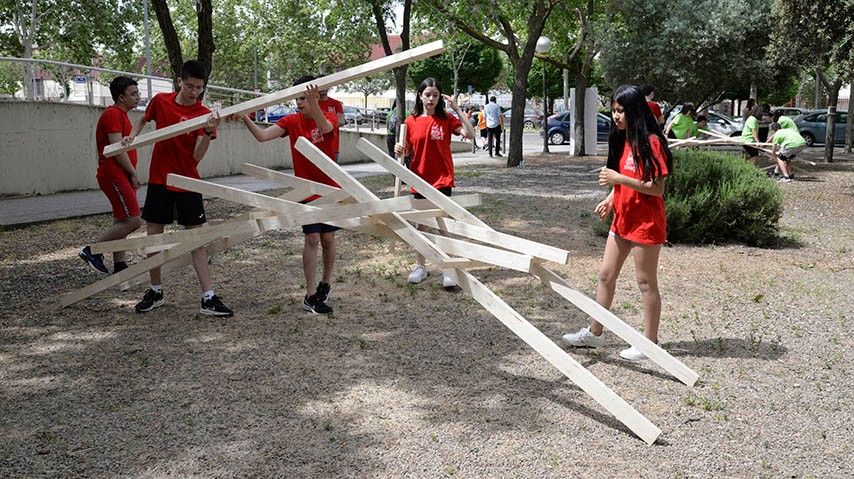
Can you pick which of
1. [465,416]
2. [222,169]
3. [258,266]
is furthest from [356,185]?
[222,169]

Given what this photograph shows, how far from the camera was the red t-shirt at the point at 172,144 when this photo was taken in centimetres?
529

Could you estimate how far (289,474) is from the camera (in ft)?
10.8

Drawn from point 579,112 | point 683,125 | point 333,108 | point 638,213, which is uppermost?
point 579,112

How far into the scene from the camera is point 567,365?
12.6ft

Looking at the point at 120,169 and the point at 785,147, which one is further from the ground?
the point at 120,169

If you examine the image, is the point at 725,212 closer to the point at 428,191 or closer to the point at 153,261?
the point at 428,191

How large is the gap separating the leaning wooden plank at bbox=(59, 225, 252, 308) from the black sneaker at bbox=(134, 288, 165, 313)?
1.11ft

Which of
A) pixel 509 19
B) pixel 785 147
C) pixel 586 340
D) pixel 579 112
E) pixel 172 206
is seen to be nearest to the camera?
pixel 586 340

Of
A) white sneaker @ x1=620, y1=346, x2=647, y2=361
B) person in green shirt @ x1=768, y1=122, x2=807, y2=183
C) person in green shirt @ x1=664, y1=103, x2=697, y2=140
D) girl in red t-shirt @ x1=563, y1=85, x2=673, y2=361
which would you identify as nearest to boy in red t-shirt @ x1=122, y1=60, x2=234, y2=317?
girl in red t-shirt @ x1=563, y1=85, x2=673, y2=361

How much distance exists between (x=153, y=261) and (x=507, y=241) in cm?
247

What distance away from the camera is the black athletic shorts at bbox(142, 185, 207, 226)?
5.45 metres

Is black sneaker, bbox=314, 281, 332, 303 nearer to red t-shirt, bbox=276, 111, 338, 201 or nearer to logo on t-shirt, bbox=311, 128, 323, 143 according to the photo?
red t-shirt, bbox=276, 111, 338, 201

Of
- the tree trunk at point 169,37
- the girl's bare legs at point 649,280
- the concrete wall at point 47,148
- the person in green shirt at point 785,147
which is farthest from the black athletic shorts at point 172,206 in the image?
the person in green shirt at point 785,147

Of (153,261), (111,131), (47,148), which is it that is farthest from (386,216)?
(47,148)
